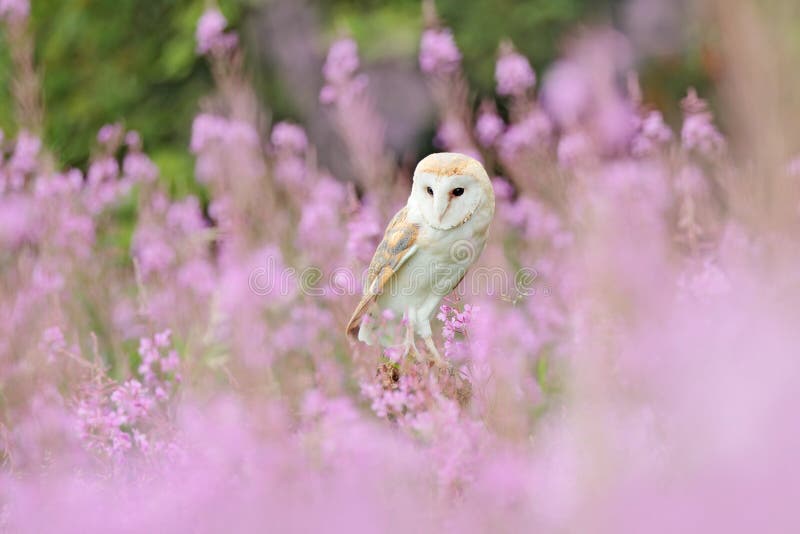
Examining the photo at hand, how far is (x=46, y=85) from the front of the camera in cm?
620

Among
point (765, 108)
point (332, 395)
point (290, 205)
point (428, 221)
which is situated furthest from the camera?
point (290, 205)

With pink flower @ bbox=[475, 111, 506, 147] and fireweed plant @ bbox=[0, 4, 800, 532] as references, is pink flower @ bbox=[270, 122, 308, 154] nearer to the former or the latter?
fireweed plant @ bbox=[0, 4, 800, 532]

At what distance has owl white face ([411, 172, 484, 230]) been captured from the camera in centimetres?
202

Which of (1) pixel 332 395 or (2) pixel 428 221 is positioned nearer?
(2) pixel 428 221

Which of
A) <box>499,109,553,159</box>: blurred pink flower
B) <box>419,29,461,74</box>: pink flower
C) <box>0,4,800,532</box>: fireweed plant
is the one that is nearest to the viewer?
<box>0,4,800,532</box>: fireweed plant

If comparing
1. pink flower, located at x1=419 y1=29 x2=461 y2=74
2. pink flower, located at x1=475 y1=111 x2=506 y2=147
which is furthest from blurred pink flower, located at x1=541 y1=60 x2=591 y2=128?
pink flower, located at x1=419 y1=29 x2=461 y2=74

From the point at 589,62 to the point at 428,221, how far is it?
719mm

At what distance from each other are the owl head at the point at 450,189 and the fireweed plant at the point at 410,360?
0.77 feet

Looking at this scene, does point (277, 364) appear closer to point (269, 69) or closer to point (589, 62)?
point (589, 62)

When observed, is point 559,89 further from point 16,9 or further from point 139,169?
point 16,9

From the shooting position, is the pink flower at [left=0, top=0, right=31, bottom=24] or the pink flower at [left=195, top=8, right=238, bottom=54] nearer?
the pink flower at [left=0, top=0, right=31, bottom=24]

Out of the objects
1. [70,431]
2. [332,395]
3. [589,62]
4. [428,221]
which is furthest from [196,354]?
[589,62]

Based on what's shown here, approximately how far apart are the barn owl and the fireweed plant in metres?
0.12

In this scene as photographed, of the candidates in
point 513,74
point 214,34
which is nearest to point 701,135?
point 513,74
